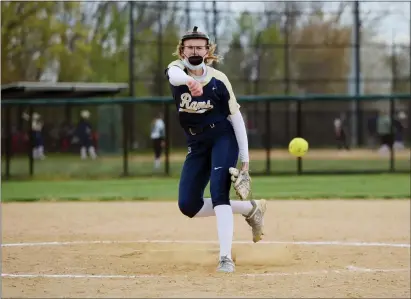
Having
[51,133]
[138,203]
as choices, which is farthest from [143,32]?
[138,203]

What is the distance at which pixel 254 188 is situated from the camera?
17.1 metres

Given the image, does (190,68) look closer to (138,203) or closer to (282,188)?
(138,203)

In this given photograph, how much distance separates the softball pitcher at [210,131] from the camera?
6789mm

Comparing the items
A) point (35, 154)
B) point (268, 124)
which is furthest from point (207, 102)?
point (35, 154)

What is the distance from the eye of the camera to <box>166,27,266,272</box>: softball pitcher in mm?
6789

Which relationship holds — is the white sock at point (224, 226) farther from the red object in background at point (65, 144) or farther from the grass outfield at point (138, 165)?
the red object in background at point (65, 144)

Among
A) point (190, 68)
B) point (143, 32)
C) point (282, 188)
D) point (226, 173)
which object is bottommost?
point (282, 188)

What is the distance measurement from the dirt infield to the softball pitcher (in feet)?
1.89

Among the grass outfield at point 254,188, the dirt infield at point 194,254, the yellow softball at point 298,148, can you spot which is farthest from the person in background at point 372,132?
the yellow softball at point 298,148

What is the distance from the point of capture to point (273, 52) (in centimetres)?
4019

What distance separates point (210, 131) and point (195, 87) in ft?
2.27

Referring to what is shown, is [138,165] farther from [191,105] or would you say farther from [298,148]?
[191,105]

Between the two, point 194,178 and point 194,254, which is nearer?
point 194,178

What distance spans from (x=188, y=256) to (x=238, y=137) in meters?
1.50
